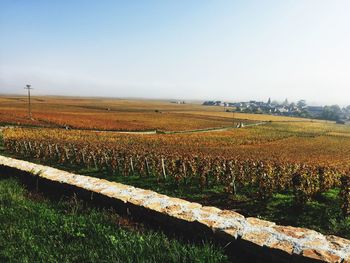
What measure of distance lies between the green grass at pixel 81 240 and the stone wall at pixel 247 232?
28 cm

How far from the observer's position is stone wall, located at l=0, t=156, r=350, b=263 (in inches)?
142

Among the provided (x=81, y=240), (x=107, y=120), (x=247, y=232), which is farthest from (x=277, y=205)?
(x=107, y=120)

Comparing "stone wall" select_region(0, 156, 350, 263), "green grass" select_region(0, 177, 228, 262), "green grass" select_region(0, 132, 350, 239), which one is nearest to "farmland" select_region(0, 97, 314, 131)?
"green grass" select_region(0, 132, 350, 239)

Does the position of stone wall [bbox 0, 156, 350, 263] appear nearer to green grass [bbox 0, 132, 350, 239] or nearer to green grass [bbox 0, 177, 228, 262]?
green grass [bbox 0, 177, 228, 262]

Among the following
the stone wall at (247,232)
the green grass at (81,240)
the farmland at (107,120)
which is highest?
the stone wall at (247,232)

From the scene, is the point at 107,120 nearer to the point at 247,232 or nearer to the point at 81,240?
the point at 81,240

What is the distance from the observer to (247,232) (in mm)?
4172

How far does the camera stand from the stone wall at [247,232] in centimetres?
360

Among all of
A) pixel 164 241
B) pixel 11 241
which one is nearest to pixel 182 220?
pixel 164 241

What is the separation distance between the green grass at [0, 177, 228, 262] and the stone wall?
28 cm

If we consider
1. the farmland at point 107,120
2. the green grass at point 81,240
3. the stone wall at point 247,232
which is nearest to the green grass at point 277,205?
the stone wall at point 247,232

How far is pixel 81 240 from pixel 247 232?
2.39 m

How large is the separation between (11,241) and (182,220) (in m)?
2.55

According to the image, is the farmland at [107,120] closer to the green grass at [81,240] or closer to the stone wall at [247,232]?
the green grass at [81,240]
